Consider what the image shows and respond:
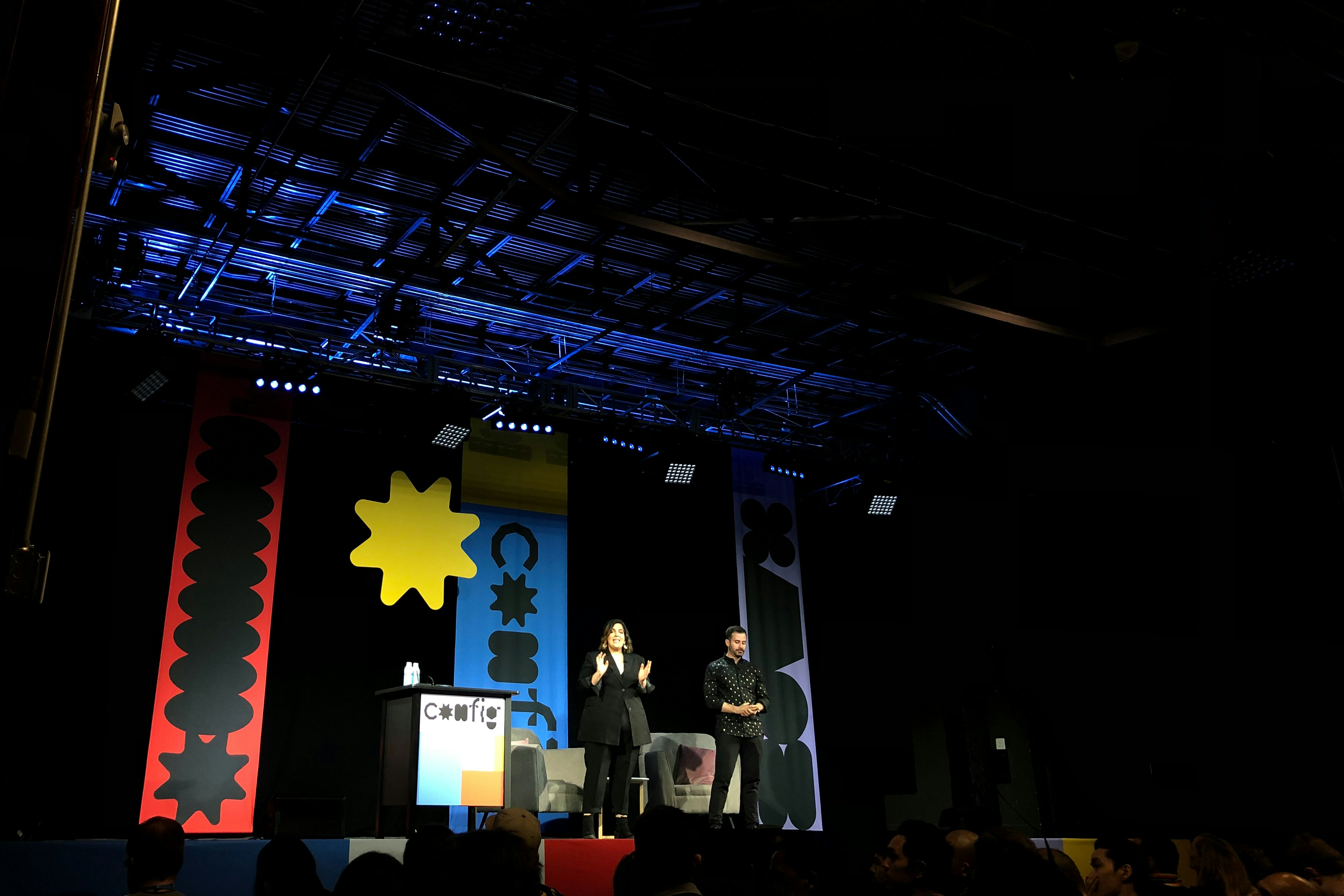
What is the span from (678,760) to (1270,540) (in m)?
5.46

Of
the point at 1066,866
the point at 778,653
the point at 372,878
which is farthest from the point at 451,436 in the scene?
the point at 372,878

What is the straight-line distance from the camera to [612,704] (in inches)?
301

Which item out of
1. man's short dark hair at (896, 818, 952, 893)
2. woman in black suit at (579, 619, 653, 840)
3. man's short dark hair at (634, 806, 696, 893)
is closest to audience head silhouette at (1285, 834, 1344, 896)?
man's short dark hair at (896, 818, 952, 893)

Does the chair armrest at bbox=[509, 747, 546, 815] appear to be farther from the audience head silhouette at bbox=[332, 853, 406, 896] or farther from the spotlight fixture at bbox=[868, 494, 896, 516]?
the audience head silhouette at bbox=[332, 853, 406, 896]

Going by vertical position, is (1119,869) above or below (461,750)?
below

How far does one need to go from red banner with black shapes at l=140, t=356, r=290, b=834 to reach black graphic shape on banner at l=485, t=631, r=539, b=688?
1954 mm

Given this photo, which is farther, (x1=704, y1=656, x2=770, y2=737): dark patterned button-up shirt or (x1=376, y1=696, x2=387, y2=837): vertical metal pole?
(x1=704, y1=656, x2=770, y2=737): dark patterned button-up shirt

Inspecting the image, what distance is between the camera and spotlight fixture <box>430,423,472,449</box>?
9.44 meters

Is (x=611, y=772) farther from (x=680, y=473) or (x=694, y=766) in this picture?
(x=680, y=473)

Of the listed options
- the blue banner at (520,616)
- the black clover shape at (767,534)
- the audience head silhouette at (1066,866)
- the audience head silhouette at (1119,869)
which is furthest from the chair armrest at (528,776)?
the audience head silhouette at (1066,866)

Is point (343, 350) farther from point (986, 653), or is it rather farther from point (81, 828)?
point (986, 653)

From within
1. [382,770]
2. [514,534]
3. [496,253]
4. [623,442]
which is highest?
[496,253]

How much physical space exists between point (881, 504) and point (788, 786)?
3.05 metres

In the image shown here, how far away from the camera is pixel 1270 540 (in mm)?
9266
